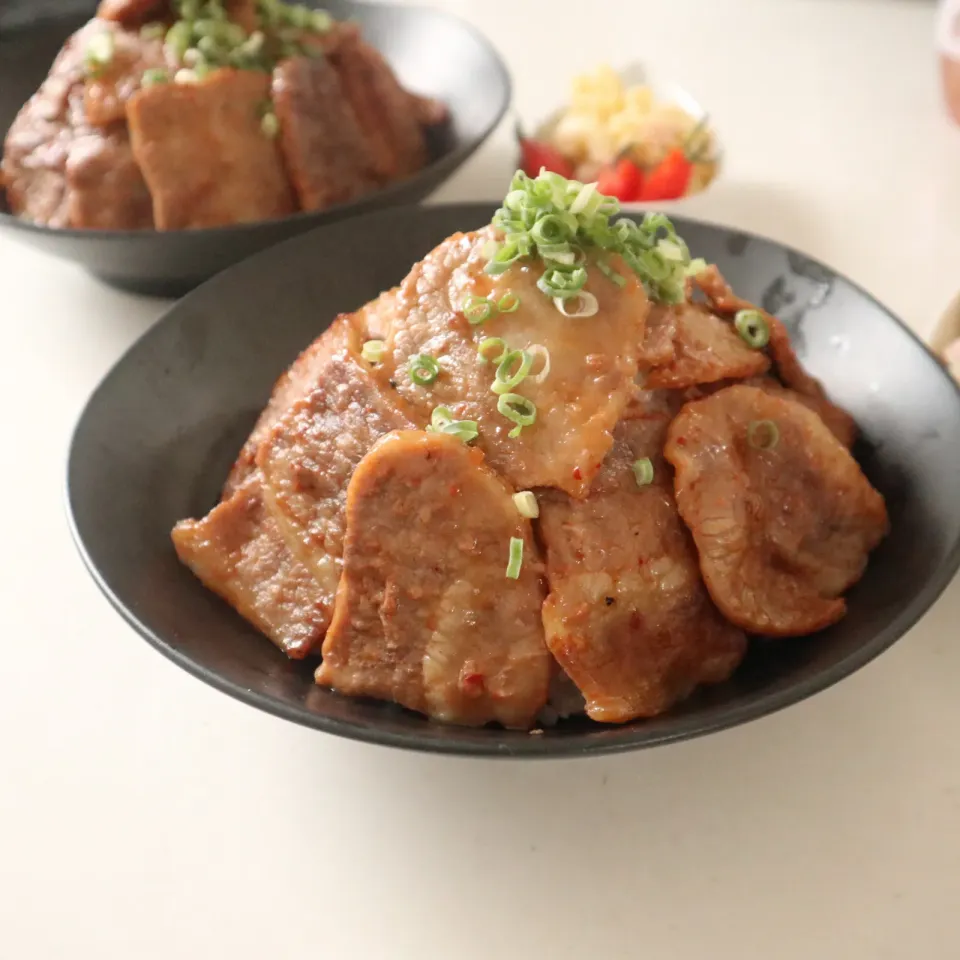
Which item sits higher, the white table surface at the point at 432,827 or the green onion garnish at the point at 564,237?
the green onion garnish at the point at 564,237

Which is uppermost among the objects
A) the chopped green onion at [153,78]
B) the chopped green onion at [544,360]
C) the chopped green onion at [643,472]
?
the chopped green onion at [544,360]

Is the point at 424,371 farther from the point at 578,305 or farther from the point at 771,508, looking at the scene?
the point at 771,508

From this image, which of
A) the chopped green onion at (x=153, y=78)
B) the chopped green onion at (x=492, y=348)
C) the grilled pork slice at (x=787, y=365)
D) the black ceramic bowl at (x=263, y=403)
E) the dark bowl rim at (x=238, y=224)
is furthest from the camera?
the chopped green onion at (x=153, y=78)

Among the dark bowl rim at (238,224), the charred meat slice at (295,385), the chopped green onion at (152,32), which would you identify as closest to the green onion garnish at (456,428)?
the charred meat slice at (295,385)

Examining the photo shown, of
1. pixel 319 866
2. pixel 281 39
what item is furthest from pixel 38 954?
pixel 281 39

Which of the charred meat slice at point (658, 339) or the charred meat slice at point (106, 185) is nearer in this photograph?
the charred meat slice at point (658, 339)

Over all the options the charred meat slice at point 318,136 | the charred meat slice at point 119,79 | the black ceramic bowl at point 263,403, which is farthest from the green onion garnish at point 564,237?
the charred meat slice at point 119,79

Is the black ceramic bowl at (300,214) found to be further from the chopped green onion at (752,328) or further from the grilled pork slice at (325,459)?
the chopped green onion at (752,328)

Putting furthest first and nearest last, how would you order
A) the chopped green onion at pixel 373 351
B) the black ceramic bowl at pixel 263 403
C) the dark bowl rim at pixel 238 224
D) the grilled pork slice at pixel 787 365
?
the dark bowl rim at pixel 238 224 → the grilled pork slice at pixel 787 365 → the chopped green onion at pixel 373 351 → the black ceramic bowl at pixel 263 403

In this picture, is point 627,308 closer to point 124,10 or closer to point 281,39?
point 281,39

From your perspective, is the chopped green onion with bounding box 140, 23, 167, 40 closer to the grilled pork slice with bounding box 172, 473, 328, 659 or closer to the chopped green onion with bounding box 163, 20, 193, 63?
the chopped green onion with bounding box 163, 20, 193, 63
